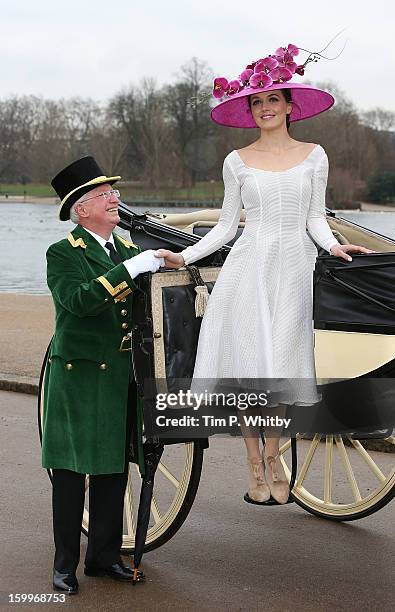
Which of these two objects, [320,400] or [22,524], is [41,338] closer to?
[22,524]

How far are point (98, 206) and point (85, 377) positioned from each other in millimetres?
643

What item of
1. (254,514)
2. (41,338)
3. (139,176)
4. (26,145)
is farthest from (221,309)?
(26,145)

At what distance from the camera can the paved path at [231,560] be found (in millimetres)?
4074

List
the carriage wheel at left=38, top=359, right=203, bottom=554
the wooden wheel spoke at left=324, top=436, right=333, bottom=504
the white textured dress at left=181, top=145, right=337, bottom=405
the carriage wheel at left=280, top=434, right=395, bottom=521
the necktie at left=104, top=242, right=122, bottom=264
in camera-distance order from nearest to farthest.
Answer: the white textured dress at left=181, top=145, right=337, bottom=405
the necktie at left=104, top=242, right=122, bottom=264
the carriage wheel at left=38, top=359, right=203, bottom=554
the carriage wheel at left=280, top=434, right=395, bottom=521
the wooden wheel spoke at left=324, top=436, right=333, bottom=504

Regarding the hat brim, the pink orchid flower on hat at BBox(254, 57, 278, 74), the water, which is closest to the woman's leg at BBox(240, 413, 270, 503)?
the hat brim

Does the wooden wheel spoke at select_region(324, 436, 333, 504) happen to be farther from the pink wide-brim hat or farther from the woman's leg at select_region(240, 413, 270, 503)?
the pink wide-brim hat

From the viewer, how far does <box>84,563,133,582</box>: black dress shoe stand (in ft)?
14.0

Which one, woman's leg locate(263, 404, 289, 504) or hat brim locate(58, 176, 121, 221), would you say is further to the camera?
hat brim locate(58, 176, 121, 221)

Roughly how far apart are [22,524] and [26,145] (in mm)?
114125

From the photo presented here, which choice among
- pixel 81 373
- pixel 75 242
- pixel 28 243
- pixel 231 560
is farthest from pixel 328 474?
pixel 28 243

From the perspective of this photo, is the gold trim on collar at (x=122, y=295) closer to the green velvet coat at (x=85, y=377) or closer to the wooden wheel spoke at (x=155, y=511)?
the green velvet coat at (x=85, y=377)

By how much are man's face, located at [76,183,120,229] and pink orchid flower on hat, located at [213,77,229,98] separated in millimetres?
534

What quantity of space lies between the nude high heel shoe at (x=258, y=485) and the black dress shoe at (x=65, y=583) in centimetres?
76

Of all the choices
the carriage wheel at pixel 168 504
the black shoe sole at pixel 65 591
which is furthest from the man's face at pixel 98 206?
the black shoe sole at pixel 65 591
